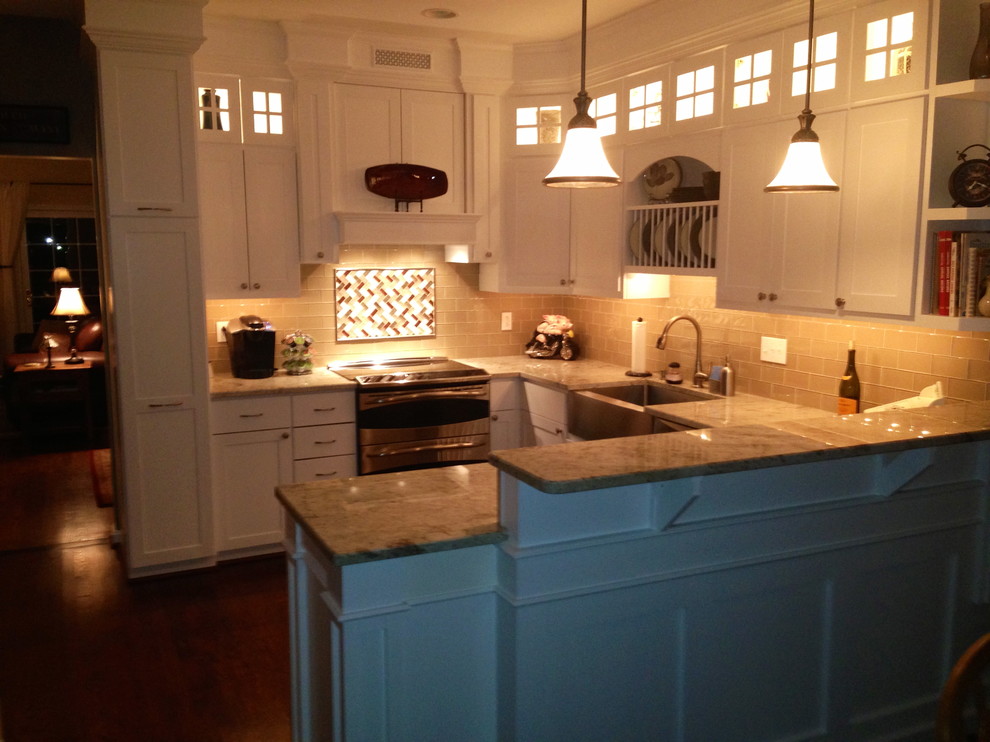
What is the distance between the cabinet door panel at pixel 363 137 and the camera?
4.53 metres

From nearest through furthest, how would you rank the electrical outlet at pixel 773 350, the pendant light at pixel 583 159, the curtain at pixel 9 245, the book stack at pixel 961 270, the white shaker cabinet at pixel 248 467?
1. the pendant light at pixel 583 159
2. the book stack at pixel 961 270
3. the electrical outlet at pixel 773 350
4. the white shaker cabinet at pixel 248 467
5. the curtain at pixel 9 245

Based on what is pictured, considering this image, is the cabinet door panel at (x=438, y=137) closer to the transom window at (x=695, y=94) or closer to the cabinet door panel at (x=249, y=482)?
the transom window at (x=695, y=94)

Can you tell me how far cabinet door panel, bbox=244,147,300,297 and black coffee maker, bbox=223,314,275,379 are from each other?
18 centimetres

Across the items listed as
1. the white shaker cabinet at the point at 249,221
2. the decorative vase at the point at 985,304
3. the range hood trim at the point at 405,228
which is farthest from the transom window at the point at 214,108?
the decorative vase at the point at 985,304

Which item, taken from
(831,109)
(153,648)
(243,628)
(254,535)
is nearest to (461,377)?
(254,535)

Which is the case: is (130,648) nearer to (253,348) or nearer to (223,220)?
(253,348)

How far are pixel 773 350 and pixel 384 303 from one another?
224cm

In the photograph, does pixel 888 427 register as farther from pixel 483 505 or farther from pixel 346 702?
pixel 346 702

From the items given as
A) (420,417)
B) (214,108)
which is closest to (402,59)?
(214,108)

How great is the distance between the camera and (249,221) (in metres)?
4.39

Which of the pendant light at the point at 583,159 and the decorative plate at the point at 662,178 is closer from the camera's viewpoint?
the pendant light at the point at 583,159

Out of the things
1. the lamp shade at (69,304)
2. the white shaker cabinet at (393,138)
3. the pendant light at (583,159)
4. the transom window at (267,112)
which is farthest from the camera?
the lamp shade at (69,304)

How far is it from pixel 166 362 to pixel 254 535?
0.99 metres

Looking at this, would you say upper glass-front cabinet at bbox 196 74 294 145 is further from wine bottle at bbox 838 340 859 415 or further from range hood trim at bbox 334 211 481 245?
wine bottle at bbox 838 340 859 415
